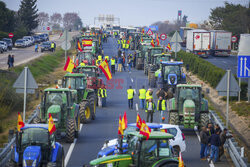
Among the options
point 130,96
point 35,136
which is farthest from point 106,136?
point 35,136

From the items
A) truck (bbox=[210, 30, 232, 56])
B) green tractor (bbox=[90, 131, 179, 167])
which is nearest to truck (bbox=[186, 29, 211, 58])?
truck (bbox=[210, 30, 232, 56])

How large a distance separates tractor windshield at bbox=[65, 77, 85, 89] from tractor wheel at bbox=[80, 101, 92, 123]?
153 cm

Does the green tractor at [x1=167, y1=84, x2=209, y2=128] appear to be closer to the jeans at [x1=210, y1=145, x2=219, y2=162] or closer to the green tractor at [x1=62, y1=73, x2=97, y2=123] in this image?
the jeans at [x1=210, y1=145, x2=219, y2=162]

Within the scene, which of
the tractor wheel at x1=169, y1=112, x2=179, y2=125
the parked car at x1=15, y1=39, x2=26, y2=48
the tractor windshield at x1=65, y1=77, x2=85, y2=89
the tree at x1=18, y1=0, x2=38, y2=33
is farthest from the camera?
the tree at x1=18, y1=0, x2=38, y2=33

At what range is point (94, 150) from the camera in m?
20.2

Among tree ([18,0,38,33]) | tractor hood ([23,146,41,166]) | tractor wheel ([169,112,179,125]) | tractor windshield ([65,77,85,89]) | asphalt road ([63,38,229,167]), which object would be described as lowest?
asphalt road ([63,38,229,167])

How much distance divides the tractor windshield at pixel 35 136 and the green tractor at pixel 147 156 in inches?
91.9

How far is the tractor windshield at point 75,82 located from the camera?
26.9 m

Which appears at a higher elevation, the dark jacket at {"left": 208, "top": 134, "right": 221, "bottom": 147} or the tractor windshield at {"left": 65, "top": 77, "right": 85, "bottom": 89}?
the tractor windshield at {"left": 65, "top": 77, "right": 85, "bottom": 89}

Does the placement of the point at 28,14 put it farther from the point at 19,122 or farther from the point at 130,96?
the point at 19,122

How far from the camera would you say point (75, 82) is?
27.0 meters

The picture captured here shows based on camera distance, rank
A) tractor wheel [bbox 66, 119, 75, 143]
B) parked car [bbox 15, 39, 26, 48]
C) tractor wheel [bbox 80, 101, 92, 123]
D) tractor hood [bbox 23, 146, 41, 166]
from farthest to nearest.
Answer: parked car [bbox 15, 39, 26, 48] → tractor wheel [bbox 80, 101, 92, 123] → tractor wheel [bbox 66, 119, 75, 143] → tractor hood [bbox 23, 146, 41, 166]

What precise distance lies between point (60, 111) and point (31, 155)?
22.7ft

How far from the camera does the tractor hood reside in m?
13.9
